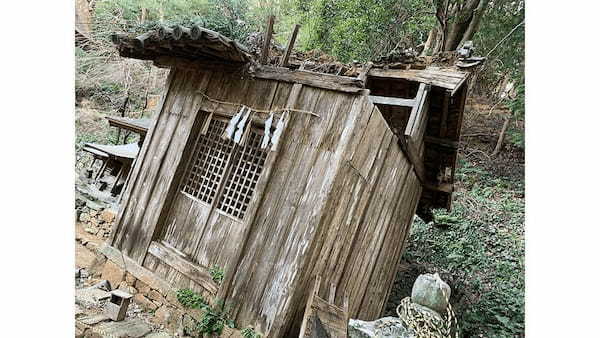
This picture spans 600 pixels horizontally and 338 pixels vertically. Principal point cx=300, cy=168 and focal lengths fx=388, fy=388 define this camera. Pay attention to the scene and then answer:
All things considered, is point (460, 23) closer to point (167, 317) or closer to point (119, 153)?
point (167, 317)

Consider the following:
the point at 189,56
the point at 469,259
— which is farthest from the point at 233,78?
the point at 469,259

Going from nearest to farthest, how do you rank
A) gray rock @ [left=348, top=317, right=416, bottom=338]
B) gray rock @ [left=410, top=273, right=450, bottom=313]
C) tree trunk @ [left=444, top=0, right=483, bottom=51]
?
gray rock @ [left=348, top=317, right=416, bottom=338] → gray rock @ [left=410, top=273, right=450, bottom=313] → tree trunk @ [left=444, top=0, right=483, bottom=51]

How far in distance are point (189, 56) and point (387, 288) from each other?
11.8ft

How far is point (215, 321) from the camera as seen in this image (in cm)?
311

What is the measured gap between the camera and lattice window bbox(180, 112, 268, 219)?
137 inches

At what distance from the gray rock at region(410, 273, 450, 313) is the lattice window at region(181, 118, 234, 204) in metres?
1.96

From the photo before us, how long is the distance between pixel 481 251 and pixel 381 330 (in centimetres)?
302

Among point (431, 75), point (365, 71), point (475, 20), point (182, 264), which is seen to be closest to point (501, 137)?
point (431, 75)

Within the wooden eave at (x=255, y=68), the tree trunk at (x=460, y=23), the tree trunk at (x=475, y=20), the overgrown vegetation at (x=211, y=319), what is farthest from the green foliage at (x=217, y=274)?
the tree trunk at (x=460, y=23)

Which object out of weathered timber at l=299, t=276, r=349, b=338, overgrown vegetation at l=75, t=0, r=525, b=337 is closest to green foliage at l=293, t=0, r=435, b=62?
overgrown vegetation at l=75, t=0, r=525, b=337

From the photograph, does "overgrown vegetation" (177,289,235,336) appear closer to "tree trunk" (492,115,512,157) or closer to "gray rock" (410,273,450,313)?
"gray rock" (410,273,450,313)

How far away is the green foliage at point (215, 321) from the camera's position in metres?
3.08

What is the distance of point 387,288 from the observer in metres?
4.93
